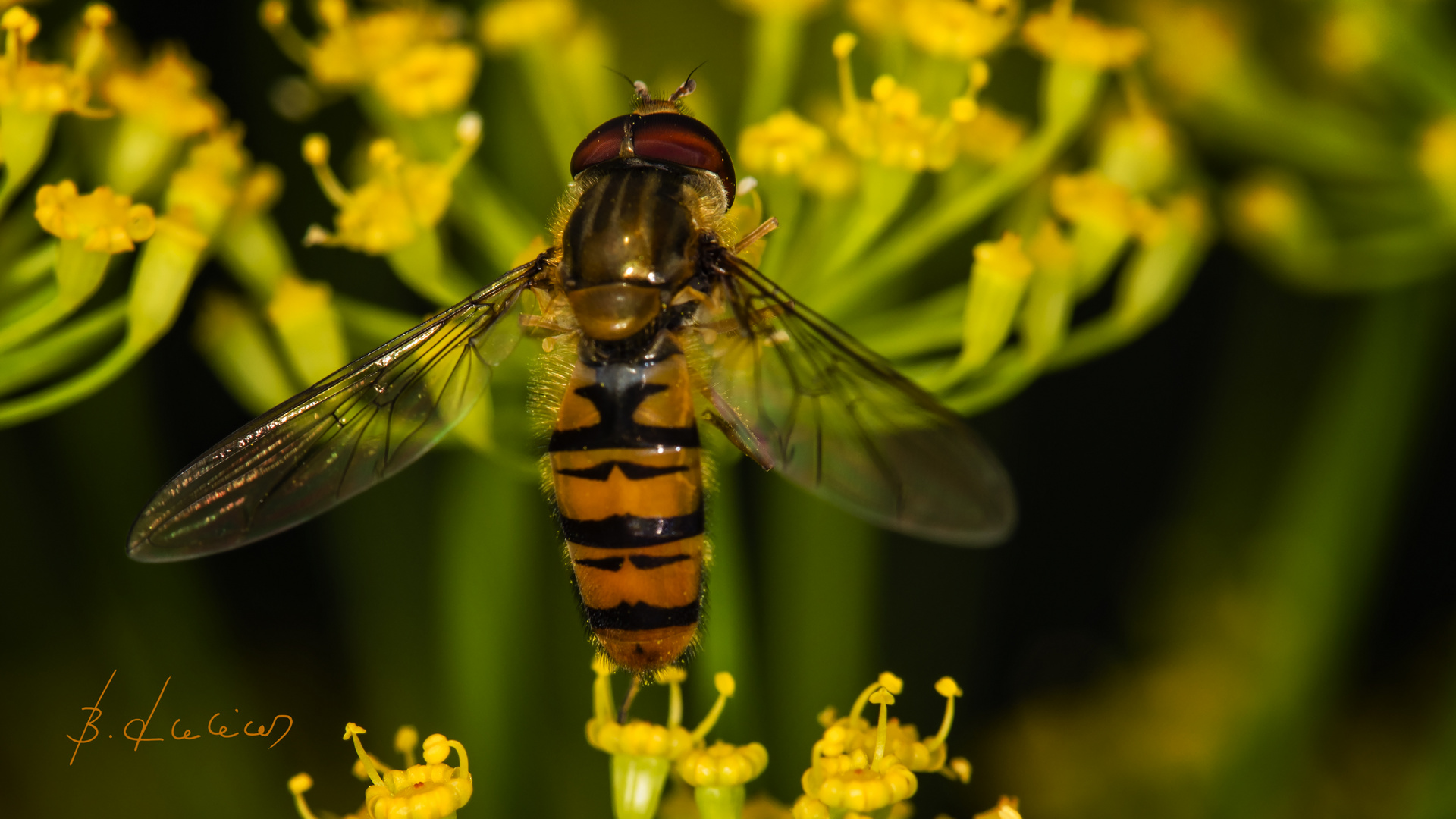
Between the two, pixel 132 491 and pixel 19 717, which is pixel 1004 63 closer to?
pixel 132 491

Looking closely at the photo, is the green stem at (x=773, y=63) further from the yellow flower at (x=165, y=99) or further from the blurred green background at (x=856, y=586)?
the yellow flower at (x=165, y=99)

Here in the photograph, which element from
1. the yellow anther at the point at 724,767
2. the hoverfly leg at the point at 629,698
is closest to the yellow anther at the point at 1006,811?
the yellow anther at the point at 724,767

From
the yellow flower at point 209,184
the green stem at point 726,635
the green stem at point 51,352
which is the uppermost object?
the yellow flower at point 209,184

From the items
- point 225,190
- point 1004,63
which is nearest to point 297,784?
point 225,190

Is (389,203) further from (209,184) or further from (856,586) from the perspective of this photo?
(856,586)

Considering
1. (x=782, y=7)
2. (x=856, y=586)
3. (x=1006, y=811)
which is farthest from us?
(x=856, y=586)

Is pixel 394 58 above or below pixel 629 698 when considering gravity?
above
